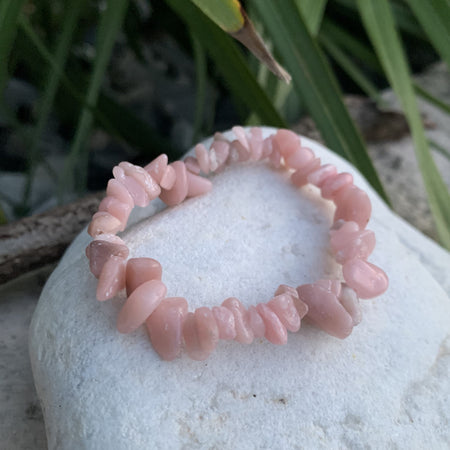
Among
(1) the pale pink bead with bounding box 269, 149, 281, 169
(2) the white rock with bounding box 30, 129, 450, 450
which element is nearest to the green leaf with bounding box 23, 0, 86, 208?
(2) the white rock with bounding box 30, 129, 450, 450

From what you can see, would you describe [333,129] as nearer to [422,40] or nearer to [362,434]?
[362,434]

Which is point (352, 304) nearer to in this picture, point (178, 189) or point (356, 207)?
point (356, 207)

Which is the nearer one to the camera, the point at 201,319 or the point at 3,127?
the point at 201,319

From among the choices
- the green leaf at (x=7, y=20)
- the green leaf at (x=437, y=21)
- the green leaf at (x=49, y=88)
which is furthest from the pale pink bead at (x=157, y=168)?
the green leaf at (x=437, y=21)

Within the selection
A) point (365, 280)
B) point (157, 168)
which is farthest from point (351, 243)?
point (157, 168)

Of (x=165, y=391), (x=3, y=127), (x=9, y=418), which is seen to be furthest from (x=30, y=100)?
(x=165, y=391)

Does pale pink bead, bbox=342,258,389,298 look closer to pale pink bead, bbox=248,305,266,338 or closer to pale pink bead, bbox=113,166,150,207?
pale pink bead, bbox=248,305,266,338

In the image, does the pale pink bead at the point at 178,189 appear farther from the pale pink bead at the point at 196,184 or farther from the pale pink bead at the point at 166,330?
the pale pink bead at the point at 166,330
